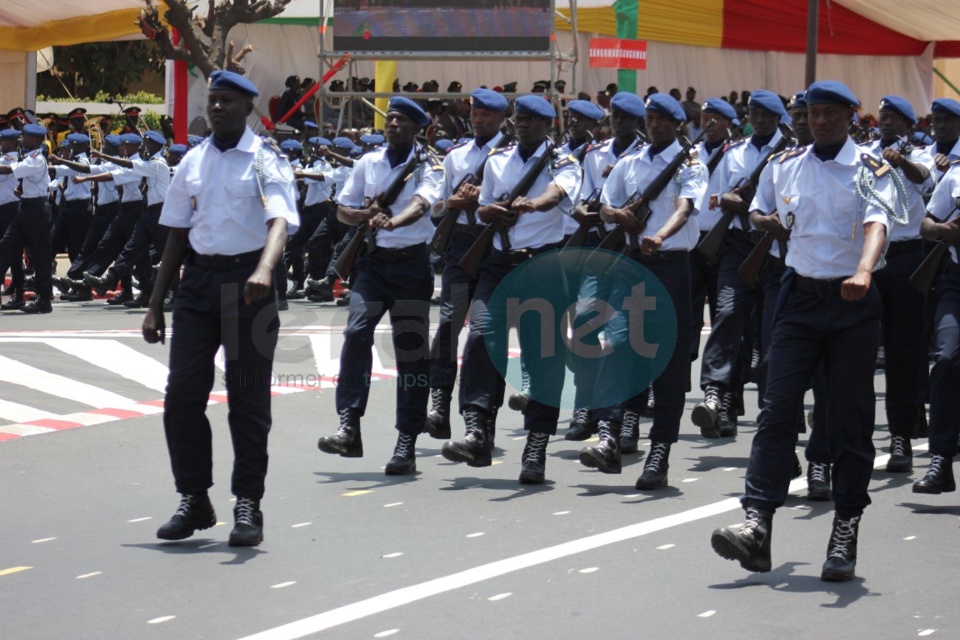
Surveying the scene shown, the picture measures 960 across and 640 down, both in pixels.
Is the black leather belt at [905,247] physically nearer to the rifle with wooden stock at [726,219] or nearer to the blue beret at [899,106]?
the rifle with wooden stock at [726,219]

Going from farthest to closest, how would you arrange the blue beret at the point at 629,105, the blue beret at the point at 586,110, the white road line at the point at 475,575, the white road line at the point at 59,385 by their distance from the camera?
the white road line at the point at 59,385, the blue beret at the point at 586,110, the blue beret at the point at 629,105, the white road line at the point at 475,575

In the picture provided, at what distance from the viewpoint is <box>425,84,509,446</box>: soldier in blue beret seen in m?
9.28

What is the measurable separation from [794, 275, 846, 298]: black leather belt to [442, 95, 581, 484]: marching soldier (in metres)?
2.27

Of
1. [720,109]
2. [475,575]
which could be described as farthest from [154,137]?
[475,575]

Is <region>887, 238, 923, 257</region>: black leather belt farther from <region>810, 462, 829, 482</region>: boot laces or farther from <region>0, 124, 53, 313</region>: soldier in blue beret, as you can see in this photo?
<region>0, 124, 53, 313</region>: soldier in blue beret

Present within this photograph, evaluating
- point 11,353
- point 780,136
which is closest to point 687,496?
point 780,136

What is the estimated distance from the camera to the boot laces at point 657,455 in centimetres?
840

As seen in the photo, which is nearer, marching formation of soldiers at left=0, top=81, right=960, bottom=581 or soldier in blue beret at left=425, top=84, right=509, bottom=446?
marching formation of soldiers at left=0, top=81, right=960, bottom=581

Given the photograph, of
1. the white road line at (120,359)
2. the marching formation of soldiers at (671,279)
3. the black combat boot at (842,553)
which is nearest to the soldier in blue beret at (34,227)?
the white road line at (120,359)

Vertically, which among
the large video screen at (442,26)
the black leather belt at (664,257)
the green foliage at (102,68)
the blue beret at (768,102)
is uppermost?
the green foliage at (102,68)

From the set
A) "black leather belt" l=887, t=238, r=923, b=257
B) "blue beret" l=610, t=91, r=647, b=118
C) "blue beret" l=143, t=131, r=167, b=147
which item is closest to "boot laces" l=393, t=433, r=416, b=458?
"blue beret" l=610, t=91, r=647, b=118

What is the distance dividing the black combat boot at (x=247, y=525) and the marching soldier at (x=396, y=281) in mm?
1624

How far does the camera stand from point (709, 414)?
9.68 meters

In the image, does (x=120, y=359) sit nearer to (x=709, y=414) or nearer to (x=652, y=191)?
(x=709, y=414)
